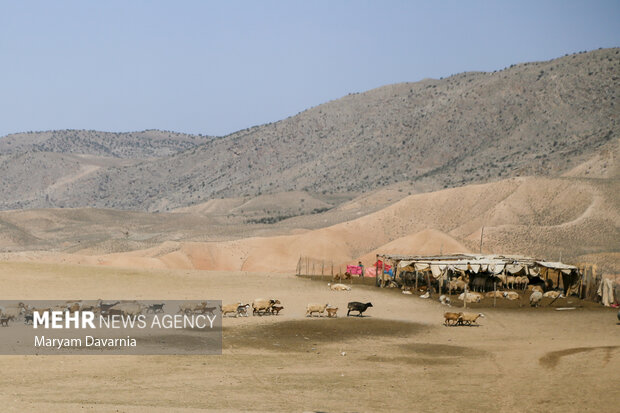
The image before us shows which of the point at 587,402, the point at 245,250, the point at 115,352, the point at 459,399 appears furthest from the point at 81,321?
the point at 245,250

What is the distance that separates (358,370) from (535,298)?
64.6 ft

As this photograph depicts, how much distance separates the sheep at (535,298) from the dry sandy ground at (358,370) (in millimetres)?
3425

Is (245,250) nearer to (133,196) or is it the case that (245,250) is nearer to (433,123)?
(433,123)

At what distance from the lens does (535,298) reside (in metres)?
38.9

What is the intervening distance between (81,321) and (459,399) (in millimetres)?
15136

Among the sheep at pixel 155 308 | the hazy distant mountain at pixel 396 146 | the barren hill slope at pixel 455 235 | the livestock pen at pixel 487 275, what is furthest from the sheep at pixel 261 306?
the hazy distant mountain at pixel 396 146

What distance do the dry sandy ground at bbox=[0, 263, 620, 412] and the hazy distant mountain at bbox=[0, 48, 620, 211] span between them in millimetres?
74451

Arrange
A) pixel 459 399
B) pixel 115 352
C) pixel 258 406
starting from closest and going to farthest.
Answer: pixel 258 406 < pixel 459 399 < pixel 115 352

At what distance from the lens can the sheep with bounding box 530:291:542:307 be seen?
127 ft

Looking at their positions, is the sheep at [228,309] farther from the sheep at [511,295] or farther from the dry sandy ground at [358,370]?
the sheep at [511,295]

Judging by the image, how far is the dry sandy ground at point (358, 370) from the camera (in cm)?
1736

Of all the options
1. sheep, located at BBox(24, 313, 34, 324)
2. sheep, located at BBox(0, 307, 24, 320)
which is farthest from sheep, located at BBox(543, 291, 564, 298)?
sheep, located at BBox(0, 307, 24, 320)

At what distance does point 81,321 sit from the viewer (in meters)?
28.3

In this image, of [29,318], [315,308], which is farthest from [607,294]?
[29,318]
